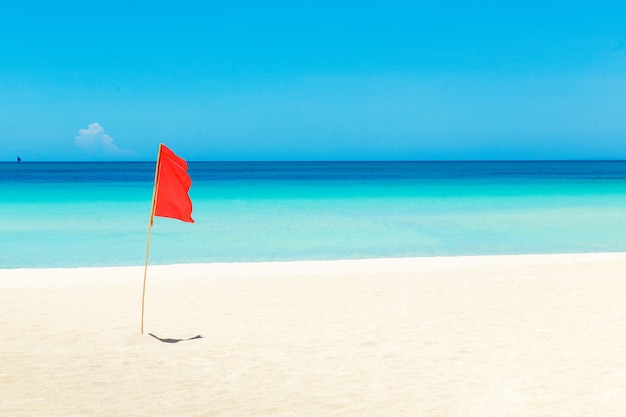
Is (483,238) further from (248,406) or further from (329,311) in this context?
(248,406)

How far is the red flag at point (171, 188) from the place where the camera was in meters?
5.52

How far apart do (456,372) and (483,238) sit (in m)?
12.6

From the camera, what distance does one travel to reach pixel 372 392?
4.41 m

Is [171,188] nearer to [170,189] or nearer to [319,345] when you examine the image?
[170,189]

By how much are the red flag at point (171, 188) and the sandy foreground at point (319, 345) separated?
1.28m

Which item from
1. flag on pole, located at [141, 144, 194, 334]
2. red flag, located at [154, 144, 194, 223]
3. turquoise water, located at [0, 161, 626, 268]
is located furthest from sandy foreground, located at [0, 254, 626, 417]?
turquoise water, located at [0, 161, 626, 268]

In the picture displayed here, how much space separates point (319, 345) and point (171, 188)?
203 centimetres

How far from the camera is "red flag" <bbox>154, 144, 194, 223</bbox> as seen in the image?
5516 mm

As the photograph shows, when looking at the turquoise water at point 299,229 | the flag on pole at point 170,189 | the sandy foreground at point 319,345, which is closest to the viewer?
the sandy foreground at point 319,345

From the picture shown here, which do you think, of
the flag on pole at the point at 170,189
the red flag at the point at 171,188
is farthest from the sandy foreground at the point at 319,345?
the red flag at the point at 171,188

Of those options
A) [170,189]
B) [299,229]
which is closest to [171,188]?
[170,189]

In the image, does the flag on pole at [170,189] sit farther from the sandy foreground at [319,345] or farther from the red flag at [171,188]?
the sandy foreground at [319,345]

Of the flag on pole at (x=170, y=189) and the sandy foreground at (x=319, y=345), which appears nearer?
the sandy foreground at (x=319, y=345)

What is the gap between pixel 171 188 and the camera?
558 cm
